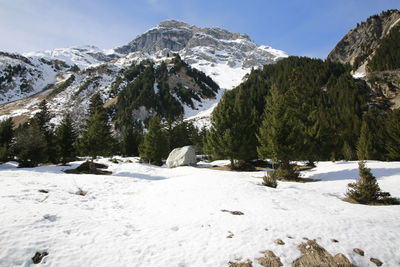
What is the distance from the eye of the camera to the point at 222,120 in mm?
26266

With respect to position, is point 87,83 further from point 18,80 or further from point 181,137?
point 181,137

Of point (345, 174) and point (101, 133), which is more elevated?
point (101, 133)

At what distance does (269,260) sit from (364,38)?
142 metres

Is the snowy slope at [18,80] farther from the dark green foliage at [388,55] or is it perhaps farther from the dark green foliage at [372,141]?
the dark green foliage at [388,55]

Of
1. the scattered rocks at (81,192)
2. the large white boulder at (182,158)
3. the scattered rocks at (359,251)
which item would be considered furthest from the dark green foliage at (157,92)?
the scattered rocks at (359,251)

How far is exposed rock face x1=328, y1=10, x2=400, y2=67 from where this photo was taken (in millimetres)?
98438

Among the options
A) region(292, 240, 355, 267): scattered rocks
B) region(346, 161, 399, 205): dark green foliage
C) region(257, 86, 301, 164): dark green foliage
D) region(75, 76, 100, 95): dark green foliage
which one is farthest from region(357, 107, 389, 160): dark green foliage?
region(75, 76, 100, 95): dark green foliage

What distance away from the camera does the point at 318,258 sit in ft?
20.3

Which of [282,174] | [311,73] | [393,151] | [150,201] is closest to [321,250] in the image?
[150,201]

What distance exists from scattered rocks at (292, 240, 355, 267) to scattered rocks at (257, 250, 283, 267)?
1.45 ft

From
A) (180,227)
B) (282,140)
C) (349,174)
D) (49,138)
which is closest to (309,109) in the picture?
(282,140)

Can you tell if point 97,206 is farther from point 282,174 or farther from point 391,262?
point 282,174

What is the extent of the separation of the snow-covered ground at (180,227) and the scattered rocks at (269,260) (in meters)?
0.18

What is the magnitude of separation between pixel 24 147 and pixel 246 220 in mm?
28243
